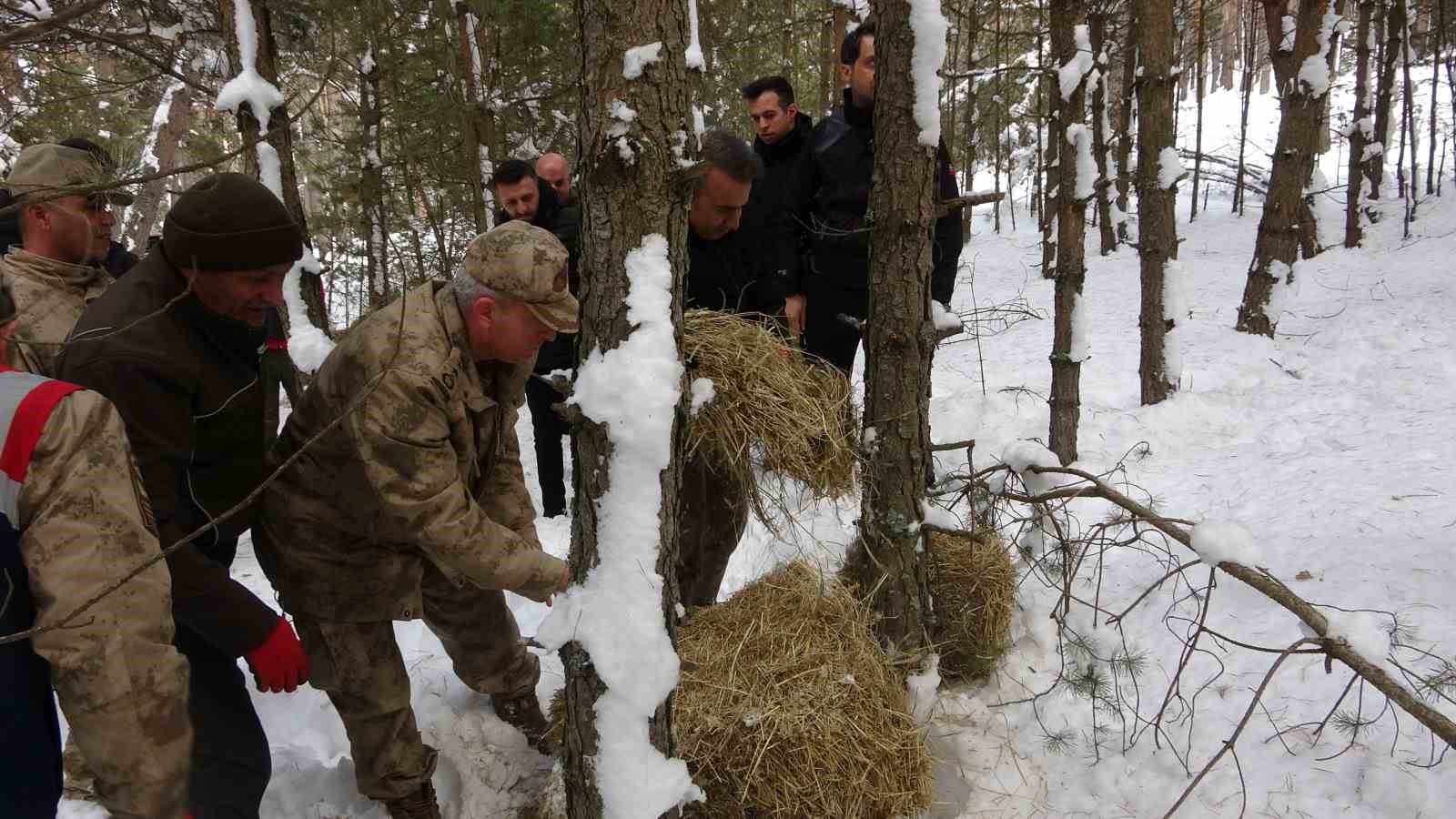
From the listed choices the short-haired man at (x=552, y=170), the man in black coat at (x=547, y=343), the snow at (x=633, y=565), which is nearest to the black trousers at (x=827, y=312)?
the man in black coat at (x=547, y=343)

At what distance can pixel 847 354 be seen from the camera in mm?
3547

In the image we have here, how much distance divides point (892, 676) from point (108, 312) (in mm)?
2588

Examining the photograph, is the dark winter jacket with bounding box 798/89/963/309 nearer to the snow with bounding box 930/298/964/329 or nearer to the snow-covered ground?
the snow with bounding box 930/298/964/329

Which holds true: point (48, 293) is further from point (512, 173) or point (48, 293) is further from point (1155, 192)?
point (1155, 192)

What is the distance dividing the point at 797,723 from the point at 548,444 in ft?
10.3

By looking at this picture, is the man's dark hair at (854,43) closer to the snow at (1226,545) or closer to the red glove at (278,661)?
the snow at (1226,545)

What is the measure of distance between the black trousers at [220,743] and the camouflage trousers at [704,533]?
1.52 metres

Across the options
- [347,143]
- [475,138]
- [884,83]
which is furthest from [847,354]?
[347,143]

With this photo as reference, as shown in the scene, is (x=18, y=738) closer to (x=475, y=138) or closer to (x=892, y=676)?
(x=892, y=676)

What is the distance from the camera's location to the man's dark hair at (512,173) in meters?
4.45

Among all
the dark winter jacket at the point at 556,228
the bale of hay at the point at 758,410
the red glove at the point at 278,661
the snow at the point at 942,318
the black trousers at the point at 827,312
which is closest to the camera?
the red glove at the point at 278,661

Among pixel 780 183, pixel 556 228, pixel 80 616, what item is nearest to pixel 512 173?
pixel 556 228

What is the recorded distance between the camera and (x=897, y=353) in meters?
2.71

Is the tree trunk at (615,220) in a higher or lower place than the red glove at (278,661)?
higher
